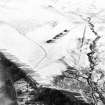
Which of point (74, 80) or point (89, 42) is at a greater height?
point (89, 42)

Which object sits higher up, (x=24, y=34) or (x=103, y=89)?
(x=24, y=34)

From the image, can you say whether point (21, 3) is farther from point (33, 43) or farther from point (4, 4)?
point (33, 43)

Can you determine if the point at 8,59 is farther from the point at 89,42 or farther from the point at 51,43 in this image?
the point at 89,42

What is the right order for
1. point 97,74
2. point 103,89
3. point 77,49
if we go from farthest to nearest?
1. point 77,49
2. point 97,74
3. point 103,89

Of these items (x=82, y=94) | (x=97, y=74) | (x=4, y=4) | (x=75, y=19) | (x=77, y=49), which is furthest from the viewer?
(x=4, y=4)

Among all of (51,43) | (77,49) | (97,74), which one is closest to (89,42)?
(77,49)

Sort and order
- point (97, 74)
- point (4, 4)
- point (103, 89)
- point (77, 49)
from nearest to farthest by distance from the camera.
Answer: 1. point (103, 89)
2. point (97, 74)
3. point (77, 49)
4. point (4, 4)

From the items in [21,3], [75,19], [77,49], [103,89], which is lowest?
[103,89]

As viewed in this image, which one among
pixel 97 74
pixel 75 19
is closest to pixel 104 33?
pixel 75 19

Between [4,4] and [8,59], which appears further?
[4,4]
